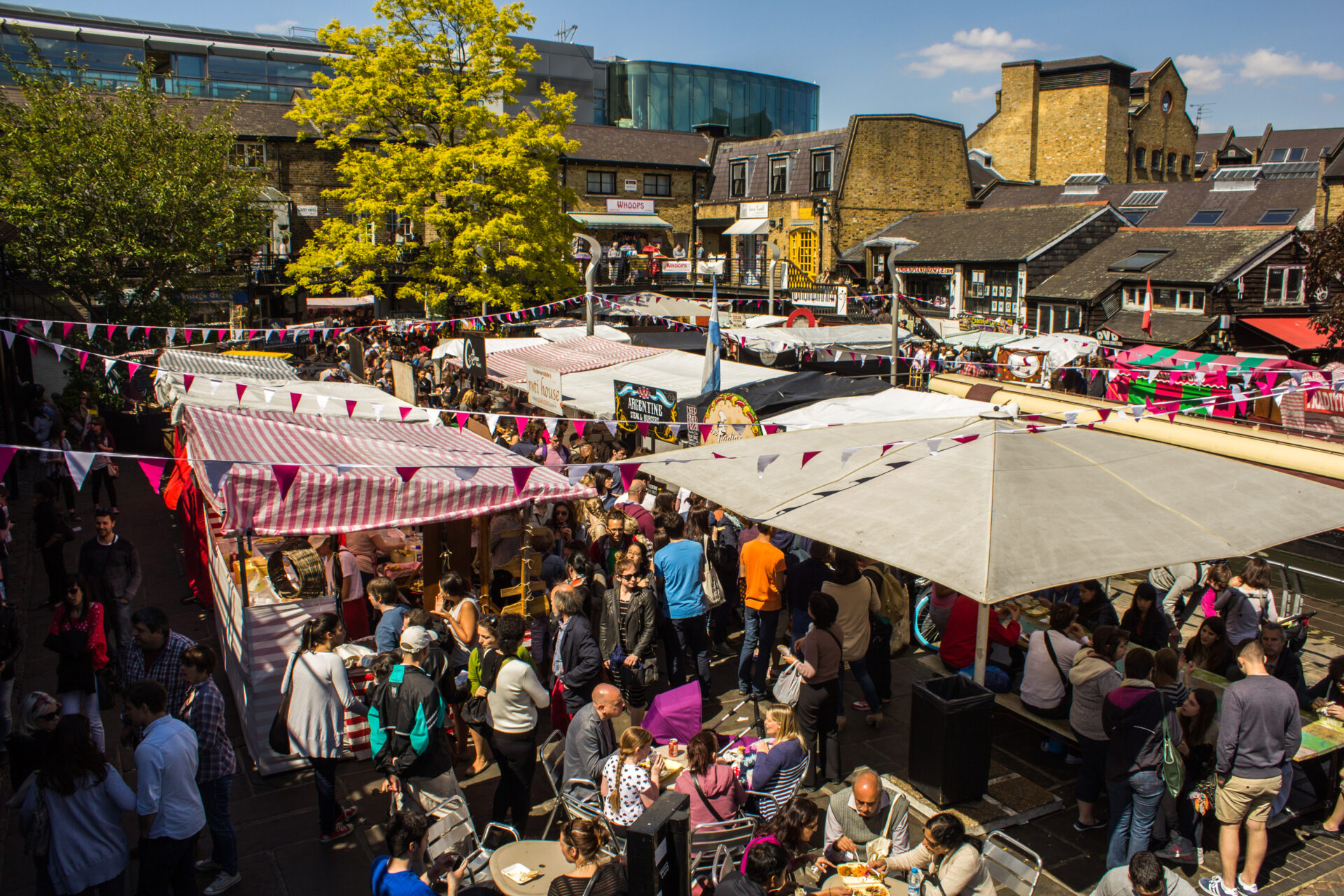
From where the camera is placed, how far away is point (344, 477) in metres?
6.96

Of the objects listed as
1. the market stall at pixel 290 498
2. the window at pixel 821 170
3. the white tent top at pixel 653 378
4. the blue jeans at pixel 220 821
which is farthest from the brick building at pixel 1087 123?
the blue jeans at pixel 220 821

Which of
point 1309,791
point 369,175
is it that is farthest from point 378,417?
point 369,175

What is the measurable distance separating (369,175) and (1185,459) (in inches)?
920

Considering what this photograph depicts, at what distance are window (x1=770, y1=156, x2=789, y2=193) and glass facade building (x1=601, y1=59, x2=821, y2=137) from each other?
40.6 m

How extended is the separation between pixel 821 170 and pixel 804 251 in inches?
135

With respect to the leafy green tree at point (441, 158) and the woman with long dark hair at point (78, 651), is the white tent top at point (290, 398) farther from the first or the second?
the leafy green tree at point (441, 158)

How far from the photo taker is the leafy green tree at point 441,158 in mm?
24578

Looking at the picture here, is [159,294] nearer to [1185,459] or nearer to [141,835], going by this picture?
[141,835]

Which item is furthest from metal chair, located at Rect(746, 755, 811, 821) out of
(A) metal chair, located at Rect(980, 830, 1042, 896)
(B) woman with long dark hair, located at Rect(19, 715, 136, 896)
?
(B) woman with long dark hair, located at Rect(19, 715, 136, 896)

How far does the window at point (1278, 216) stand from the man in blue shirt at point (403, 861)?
109ft

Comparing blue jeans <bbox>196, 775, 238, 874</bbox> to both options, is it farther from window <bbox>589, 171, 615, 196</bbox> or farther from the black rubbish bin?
window <bbox>589, 171, 615, 196</bbox>

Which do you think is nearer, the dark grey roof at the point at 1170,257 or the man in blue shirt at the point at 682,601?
the man in blue shirt at the point at 682,601

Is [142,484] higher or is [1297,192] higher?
[1297,192]

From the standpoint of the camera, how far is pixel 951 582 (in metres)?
4.98
